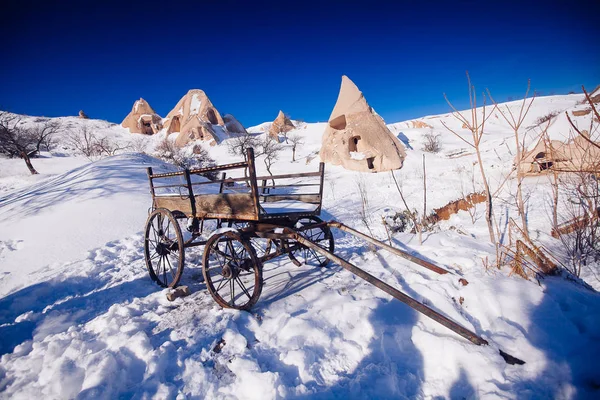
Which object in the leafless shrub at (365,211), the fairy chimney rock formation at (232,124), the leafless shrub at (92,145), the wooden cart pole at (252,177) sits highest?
the fairy chimney rock formation at (232,124)

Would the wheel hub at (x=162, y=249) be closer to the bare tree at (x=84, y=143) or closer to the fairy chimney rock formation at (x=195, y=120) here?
the bare tree at (x=84, y=143)

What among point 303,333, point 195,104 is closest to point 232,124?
point 195,104

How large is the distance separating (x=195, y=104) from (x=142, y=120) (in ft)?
33.1

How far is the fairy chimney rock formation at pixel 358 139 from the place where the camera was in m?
15.6

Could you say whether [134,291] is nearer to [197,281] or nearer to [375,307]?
[197,281]

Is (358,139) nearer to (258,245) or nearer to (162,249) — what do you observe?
(258,245)

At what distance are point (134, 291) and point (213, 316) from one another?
1.51 meters

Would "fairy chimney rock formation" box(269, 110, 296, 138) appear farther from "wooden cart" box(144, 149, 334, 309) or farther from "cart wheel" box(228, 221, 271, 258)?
"wooden cart" box(144, 149, 334, 309)

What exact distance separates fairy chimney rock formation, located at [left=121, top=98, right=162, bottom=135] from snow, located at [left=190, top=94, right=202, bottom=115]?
21.9 feet

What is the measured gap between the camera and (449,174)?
11.7 m

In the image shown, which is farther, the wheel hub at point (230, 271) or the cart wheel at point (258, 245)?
the cart wheel at point (258, 245)

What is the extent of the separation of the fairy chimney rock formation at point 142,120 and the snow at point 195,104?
263 inches

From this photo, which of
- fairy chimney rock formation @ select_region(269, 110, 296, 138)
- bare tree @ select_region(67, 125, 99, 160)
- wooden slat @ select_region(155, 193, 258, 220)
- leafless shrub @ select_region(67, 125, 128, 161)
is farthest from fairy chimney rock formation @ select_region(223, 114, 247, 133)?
wooden slat @ select_region(155, 193, 258, 220)

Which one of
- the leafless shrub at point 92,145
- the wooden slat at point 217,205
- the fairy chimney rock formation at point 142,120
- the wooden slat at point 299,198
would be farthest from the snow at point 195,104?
the wooden slat at point 217,205
